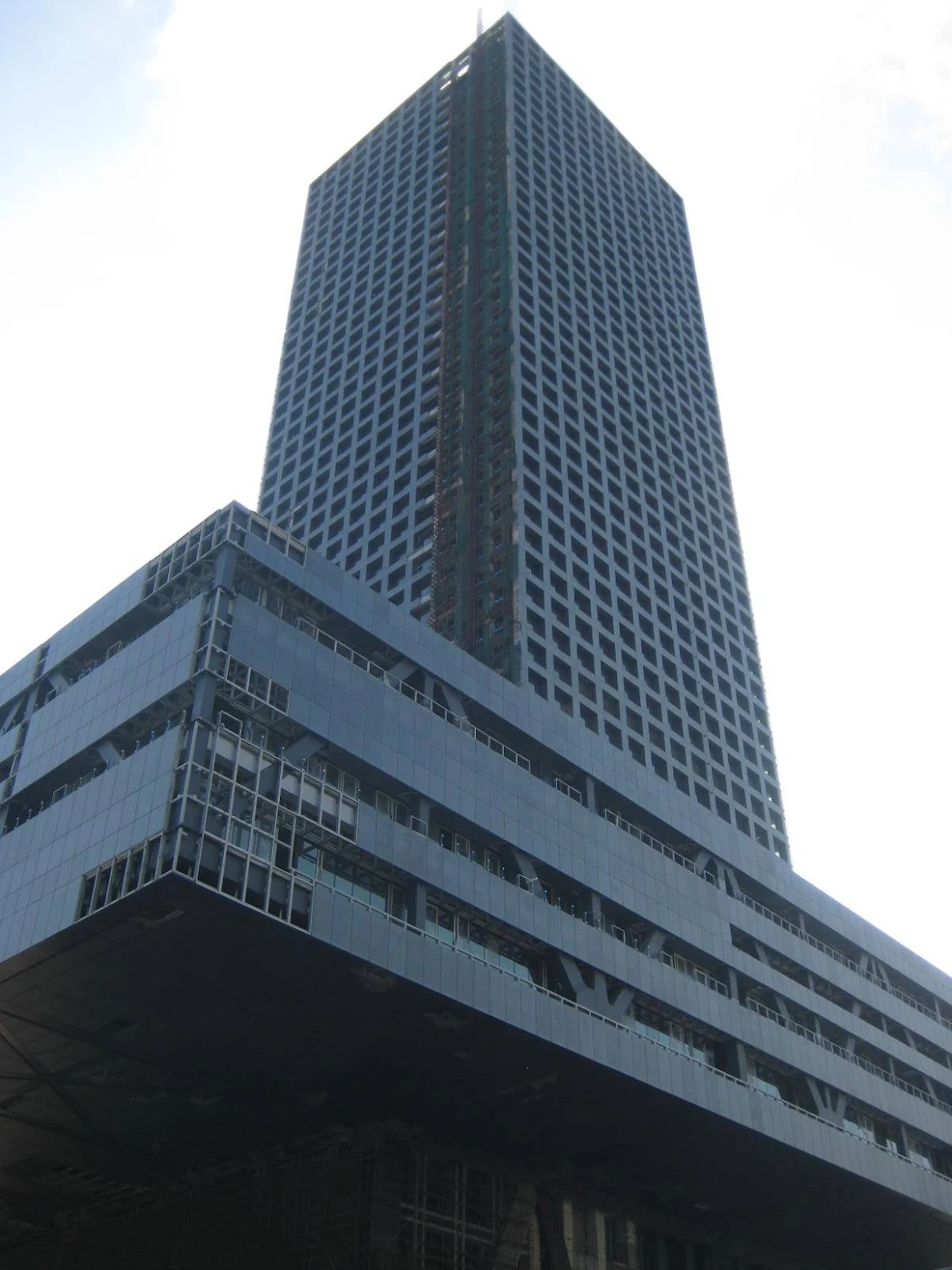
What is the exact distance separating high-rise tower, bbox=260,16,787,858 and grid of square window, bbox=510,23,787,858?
215 mm

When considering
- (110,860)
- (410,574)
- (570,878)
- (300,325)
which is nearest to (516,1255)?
(570,878)

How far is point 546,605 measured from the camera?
75688 mm

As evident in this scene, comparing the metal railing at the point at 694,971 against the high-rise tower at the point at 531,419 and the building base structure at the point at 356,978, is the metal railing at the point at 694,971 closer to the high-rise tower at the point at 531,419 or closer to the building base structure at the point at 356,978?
the building base structure at the point at 356,978

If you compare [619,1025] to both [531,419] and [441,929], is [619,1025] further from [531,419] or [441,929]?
[531,419]

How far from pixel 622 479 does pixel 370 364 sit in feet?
71.6

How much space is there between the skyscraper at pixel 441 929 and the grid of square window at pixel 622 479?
0.46 metres

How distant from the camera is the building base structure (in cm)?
4438

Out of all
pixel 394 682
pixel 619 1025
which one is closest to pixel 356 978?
pixel 619 1025

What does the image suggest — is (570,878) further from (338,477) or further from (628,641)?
(338,477)

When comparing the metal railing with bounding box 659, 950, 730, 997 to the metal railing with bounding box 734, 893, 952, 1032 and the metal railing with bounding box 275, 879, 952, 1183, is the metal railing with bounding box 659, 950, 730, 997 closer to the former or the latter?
the metal railing with bounding box 275, 879, 952, 1183

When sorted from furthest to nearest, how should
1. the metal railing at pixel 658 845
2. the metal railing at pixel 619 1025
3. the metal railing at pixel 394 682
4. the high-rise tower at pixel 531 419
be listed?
1. the high-rise tower at pixel 531 419
2. the metal railing at pixel 658 845
3. the metal railing at pixel 394 682
4. the metal railing at pixel 619 1025

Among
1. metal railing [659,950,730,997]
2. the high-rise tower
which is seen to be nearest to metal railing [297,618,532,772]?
metal railing [659,950,730,997]

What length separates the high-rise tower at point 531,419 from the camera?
259 feet

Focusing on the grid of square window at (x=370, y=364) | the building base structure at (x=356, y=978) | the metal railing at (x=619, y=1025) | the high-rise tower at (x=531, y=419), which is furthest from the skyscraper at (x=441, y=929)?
the grid of square window at (x=370, y=364)
